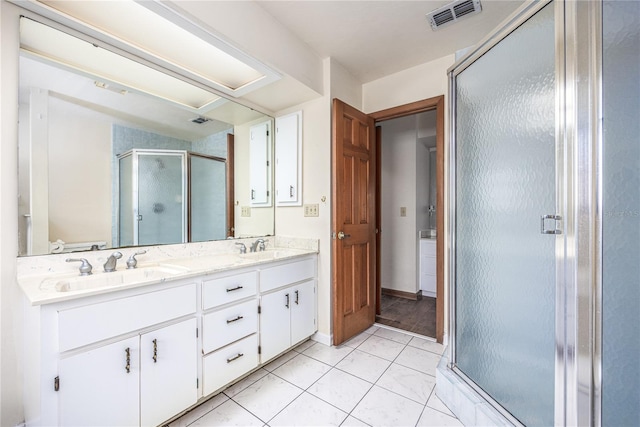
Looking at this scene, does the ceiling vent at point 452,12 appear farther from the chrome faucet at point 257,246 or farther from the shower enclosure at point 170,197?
the chrome faucet at point 257,246

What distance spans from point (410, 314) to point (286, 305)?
167cm

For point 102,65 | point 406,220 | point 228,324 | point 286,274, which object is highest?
point 102,65

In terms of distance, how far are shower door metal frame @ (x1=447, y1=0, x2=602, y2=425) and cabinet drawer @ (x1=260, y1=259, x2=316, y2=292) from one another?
154 cm

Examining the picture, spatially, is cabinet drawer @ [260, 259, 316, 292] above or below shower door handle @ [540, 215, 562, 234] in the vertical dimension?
below

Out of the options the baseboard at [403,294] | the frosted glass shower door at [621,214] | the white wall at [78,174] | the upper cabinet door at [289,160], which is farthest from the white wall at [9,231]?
the baseboard at [403,294]

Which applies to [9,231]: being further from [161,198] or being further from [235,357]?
→ [235,357]

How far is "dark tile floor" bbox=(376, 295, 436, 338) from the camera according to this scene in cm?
257

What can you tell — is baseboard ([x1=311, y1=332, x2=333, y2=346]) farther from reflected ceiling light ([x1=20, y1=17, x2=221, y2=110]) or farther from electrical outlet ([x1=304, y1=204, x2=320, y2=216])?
reflected ceiling light ([x1=20, y1=17, x2=221, y2=110])

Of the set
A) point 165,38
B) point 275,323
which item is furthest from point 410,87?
point 275,323

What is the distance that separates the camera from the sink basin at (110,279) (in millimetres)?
1162

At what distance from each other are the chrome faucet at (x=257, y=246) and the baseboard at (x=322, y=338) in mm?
915

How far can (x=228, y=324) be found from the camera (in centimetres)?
155

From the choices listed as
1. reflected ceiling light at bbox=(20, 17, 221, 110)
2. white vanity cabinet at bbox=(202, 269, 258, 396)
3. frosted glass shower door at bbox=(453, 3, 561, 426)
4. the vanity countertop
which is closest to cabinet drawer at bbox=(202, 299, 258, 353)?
white vanity cabinet at bbox=(202, 269, 258, 396)

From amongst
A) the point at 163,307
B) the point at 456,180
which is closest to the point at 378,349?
the point at 456,180
